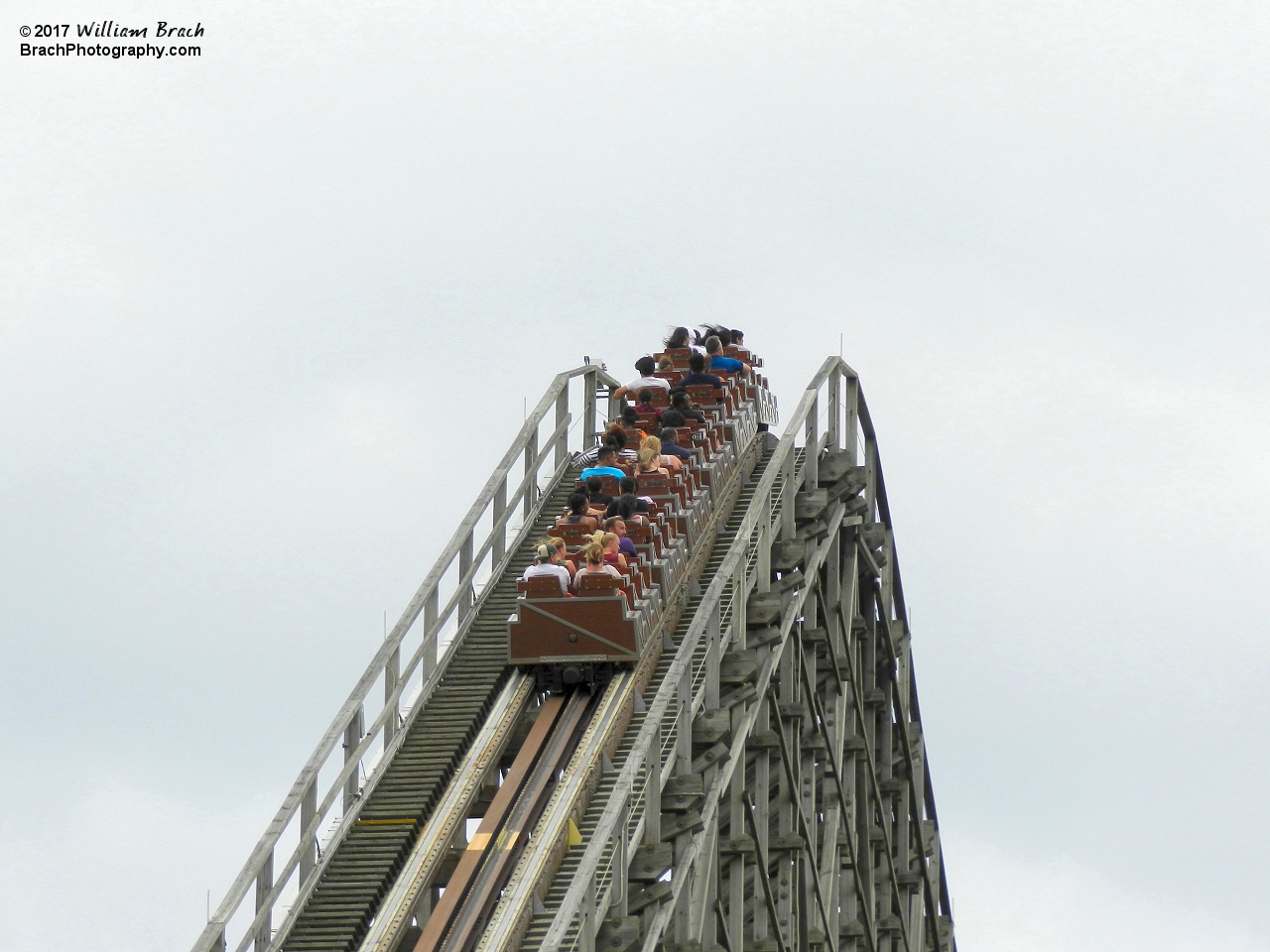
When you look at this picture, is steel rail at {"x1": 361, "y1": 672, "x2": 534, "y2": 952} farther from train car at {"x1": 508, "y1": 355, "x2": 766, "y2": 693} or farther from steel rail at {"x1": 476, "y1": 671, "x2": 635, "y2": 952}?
steel rail at {"x1": 476, "y1": 671, "x2": 635, "y2": 952}

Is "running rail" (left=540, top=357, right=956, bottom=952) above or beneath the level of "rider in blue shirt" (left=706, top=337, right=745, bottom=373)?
beneath

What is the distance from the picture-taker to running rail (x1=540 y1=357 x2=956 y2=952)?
1941 centimetres

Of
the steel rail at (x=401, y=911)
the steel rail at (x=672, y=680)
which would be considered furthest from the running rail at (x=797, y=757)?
the steel rail at (x=401, y=911)

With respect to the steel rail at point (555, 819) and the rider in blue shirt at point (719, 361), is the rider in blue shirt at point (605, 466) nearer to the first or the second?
the rider in blue shirt at point (719, 361)

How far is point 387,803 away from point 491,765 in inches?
30.5

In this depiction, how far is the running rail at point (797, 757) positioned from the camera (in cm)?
1941

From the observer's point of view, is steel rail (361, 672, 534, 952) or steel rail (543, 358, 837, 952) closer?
steel rail (543, 358, 837, 952)

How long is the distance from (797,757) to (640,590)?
3907 mm

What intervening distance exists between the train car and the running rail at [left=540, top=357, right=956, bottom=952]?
362 mm

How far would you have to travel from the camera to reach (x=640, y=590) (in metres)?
20.7

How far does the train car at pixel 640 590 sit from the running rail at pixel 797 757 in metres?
0.36

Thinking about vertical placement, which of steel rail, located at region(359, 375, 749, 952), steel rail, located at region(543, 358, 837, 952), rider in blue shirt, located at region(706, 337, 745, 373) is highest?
rider in blue shirt, located at region(706, 337, 745, 373)

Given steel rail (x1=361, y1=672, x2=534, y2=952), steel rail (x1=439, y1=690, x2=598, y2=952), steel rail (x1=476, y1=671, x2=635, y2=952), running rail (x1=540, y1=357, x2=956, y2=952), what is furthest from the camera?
running rail (x1=540, y1=357, x2=956, y2=952)

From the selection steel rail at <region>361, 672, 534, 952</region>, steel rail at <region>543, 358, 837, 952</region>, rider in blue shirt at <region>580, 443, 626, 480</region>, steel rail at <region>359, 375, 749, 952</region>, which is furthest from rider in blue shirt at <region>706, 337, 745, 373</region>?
steel rail at <region>359, 375, 749, 952</region>
